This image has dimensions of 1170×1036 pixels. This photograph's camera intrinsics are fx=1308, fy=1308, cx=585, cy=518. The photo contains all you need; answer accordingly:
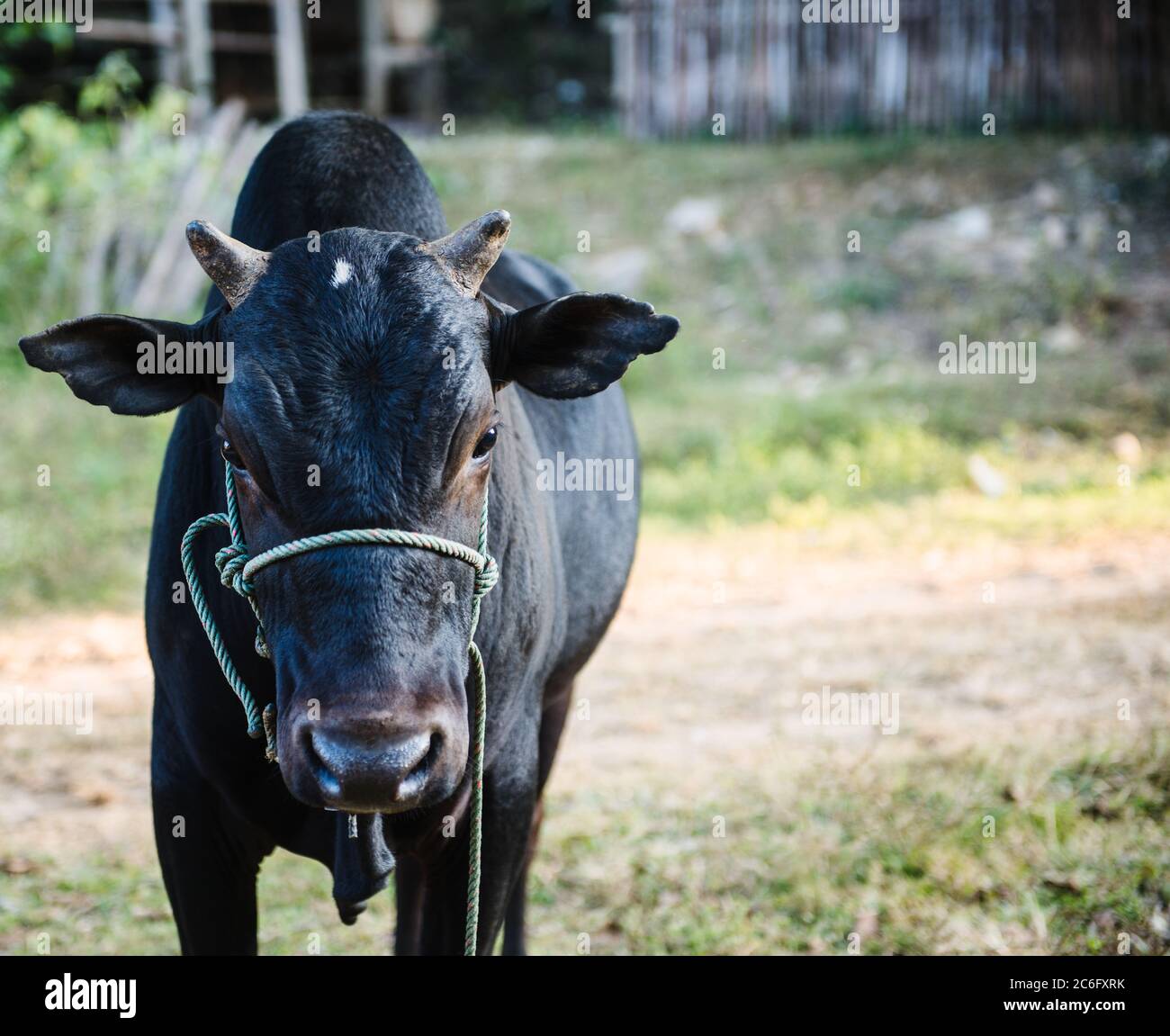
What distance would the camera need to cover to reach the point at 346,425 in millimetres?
2516

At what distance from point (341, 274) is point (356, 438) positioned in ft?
1.34

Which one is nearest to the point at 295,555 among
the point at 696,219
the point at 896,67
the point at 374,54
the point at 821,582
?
the point at 821,582

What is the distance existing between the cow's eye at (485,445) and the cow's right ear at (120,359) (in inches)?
24.3

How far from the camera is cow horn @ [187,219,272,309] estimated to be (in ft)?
8.87

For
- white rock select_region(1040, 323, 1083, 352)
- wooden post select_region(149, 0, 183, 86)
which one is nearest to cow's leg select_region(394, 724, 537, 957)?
white rock select_region(1040, 323, 1083, 352)

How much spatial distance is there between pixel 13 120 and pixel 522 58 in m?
13.6

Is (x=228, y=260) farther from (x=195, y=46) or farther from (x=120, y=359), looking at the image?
(x=195, y=46)

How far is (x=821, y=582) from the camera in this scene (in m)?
8.23

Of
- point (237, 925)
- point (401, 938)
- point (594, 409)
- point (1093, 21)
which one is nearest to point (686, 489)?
point (594, 409)

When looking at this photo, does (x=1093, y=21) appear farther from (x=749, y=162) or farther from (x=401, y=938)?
(x=401, y=938)

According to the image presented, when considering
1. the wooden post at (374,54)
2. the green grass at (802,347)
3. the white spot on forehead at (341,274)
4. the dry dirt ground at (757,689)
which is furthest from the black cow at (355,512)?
the wooden post at (374,54)

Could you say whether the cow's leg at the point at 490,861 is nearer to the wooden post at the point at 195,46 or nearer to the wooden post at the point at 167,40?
the wooden post at the point at 195,46

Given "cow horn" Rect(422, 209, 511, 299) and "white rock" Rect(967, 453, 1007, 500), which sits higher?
"cow horn" Rect(422, 209, 511, 299)

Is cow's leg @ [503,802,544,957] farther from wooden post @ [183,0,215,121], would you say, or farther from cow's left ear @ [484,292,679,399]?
wooden post @ [183,0,215,121]
